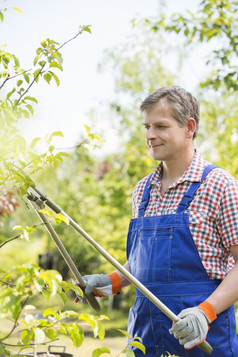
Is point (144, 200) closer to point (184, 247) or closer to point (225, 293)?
point (184, 247)

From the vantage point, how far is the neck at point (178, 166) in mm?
1876

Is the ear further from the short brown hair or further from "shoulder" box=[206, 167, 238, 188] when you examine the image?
"shoulder" box=[206, 167, 238, 188]

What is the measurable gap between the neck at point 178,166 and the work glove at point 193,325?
54 centimetres

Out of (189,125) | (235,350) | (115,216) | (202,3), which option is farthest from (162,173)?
(115,216)

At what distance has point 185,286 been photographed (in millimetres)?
1677

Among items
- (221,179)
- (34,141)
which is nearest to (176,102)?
(221,179)

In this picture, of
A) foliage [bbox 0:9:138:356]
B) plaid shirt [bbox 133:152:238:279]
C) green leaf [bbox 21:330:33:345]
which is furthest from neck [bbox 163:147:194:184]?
green leaf [bbox 21:330:33:345]

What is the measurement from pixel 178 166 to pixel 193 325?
645 millimetres

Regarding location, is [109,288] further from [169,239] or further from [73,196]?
[73,196]

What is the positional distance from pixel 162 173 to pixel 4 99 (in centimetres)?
82

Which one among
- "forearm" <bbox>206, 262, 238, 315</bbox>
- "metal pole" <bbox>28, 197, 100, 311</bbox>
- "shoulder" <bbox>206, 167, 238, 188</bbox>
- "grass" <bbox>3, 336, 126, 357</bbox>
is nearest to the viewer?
"metal pole" <bbox>28, 197, 100, 311</bbox>

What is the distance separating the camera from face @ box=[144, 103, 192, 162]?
1.80 m

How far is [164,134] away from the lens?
5.90 ft

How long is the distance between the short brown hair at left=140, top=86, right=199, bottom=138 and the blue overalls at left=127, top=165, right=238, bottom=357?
232 millimetres
